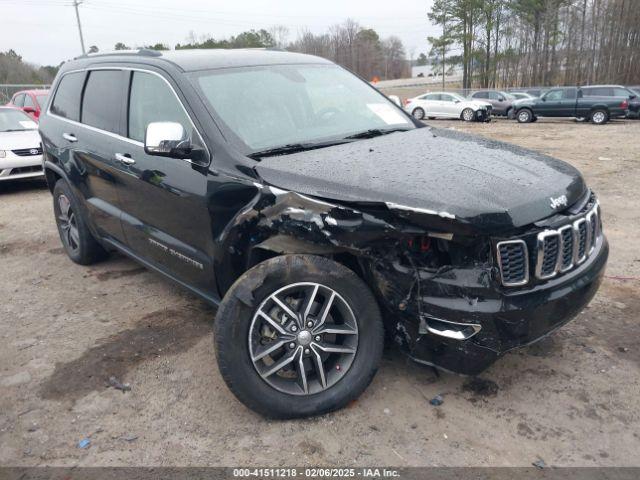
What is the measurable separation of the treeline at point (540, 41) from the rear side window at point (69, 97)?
3790 centimetres

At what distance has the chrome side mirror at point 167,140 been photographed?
10.4 ft

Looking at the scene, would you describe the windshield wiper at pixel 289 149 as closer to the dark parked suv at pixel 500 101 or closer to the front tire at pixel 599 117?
the front tire at pixel 599 117

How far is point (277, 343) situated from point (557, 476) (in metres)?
1.44

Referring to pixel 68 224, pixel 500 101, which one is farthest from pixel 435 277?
pixel 500 101

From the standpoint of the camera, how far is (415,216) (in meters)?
2.59

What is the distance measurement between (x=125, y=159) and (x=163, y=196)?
59 centimetres

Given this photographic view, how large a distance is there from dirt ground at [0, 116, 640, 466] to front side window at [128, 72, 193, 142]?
144 cm

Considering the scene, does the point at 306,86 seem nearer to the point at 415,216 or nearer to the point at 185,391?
the point at 415,216

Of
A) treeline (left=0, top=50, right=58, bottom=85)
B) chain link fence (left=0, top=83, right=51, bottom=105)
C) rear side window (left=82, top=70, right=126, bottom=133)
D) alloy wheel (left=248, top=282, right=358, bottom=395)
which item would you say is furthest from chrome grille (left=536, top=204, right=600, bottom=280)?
treeline (left=0, top=50, right=58, bottom=85)

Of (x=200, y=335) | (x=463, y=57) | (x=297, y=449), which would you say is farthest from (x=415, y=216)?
(x=463, y=57)

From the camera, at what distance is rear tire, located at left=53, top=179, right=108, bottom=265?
517 cm

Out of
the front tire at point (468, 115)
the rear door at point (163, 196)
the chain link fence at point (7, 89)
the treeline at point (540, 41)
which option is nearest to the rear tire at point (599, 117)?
the front tire at point (468, 115)

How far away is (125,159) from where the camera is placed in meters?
3.98

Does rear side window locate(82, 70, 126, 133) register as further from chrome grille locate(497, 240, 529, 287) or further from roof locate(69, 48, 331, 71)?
chrome grille locate(497, 240, 529, 287)
